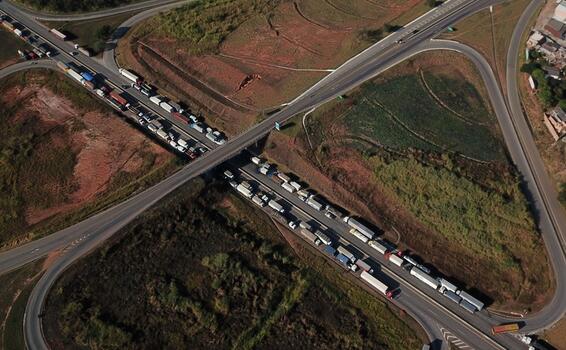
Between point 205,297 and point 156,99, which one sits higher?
point 156,99

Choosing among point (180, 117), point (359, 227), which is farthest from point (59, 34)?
point (359, 227)

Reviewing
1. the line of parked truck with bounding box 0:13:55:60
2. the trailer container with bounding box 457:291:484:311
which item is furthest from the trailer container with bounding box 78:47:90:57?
the trailer container with bounding box 457:291:484:311

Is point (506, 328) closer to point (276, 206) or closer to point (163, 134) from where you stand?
point (276, 206)

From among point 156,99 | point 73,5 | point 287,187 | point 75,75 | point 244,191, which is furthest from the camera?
point 73,5

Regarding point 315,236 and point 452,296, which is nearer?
point 452,296

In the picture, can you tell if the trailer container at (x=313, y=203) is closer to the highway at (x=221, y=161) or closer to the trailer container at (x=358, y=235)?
the trailer container at (x=358, y=235)

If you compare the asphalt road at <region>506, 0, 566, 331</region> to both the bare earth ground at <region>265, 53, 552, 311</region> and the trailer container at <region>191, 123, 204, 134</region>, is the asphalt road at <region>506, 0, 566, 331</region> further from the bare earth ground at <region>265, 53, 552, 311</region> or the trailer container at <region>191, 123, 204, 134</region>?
the trailer container at <region>191, 123, 204, 134</region>

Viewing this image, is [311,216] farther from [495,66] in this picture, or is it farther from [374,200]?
[495,66]

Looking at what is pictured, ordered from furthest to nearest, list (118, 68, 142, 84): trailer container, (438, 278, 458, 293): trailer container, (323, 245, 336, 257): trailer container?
(118, 68, 142, 84): trailer container < (323, 245, 336, 257): trailer container < (438, 278, 458, 293): trailer container
